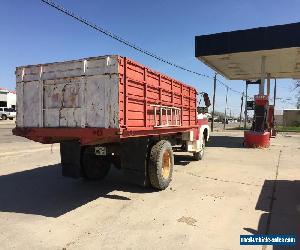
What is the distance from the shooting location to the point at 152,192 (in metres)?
7.79

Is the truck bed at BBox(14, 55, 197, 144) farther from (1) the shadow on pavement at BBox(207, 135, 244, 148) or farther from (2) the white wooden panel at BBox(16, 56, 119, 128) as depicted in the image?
(1) the shadow on pavement at BBox(207, 135, 244, 148)

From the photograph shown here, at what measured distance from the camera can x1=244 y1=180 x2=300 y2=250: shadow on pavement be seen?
5434mm

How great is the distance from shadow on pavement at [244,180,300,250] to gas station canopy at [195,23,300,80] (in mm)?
11635

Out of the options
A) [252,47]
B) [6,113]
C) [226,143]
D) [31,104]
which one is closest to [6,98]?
[6,113]

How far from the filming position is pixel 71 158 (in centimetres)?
740

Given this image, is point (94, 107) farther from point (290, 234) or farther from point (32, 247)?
point (290, 234)

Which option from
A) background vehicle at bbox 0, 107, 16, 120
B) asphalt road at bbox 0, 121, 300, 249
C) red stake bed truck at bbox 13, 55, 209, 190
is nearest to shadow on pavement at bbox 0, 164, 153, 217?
asphalt road at bbox 0, 121, 300, 249

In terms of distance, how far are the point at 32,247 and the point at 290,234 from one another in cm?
375

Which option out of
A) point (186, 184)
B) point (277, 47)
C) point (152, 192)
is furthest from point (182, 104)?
point (277, 47)

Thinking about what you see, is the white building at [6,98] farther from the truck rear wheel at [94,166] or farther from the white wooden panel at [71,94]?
the white wooden panel at [71,94]

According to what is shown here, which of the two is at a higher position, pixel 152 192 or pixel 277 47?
pixel 277 47

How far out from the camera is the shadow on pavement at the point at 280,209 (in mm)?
5434

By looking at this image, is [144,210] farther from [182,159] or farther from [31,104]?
[182,159]

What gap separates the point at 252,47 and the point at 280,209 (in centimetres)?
1451
